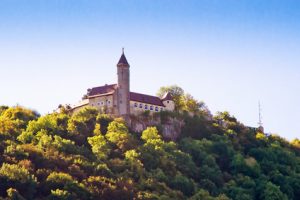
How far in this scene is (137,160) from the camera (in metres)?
88.3

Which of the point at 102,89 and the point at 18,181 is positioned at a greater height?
the point at 102,89

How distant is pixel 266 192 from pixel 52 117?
30018mm

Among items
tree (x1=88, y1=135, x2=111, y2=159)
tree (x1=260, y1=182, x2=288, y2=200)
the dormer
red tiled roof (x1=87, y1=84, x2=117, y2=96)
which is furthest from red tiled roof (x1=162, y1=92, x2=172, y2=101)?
tree (x1=260, y1=182, x2=288, y2=200)

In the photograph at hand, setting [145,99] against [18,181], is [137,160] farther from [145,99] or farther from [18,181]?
[18,181]

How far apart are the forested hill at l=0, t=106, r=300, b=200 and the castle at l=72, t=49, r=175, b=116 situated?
1.87 m

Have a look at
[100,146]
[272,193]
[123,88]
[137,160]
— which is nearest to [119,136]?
[100,146]

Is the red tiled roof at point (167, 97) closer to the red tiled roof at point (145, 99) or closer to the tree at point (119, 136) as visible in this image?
the red tiled roof at point (145, 99)

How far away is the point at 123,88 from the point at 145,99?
645 centimetres

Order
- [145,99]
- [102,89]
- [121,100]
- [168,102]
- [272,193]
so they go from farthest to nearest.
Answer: [168,102]
[145,99]
[102,89]
[121,100]
[272,193]

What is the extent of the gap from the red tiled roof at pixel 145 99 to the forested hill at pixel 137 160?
2.94m

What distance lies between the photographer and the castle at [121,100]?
96.4m

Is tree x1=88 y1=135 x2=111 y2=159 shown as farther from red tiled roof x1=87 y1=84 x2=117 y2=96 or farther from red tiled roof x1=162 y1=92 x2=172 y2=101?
red tiled roof x1=162 y1=92 x2=172 y2=101

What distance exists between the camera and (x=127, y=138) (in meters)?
93.5

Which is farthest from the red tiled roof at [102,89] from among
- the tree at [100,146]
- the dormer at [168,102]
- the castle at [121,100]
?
the dormer at [168,102]
